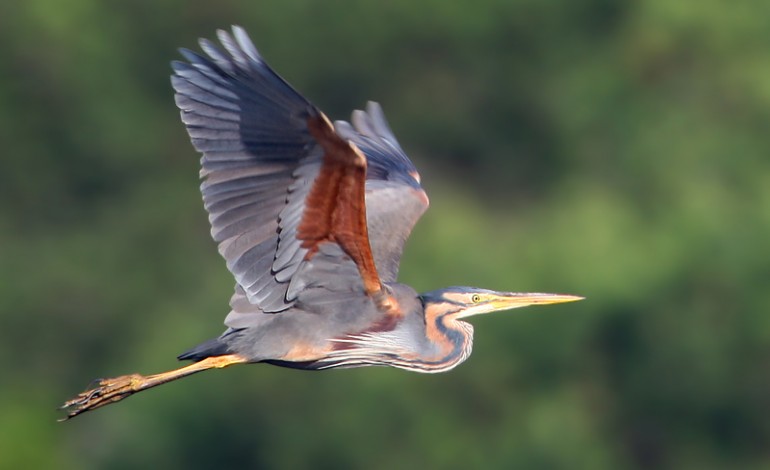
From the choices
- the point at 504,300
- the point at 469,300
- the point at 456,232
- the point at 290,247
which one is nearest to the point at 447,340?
the point at 469,300

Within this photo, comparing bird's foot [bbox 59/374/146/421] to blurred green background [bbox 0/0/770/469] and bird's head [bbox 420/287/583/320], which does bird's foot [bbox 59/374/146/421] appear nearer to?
bird's head [bbox 420/287/583/320]

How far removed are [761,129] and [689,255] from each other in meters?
3.33

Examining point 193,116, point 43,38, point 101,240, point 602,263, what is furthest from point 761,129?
point 193,116

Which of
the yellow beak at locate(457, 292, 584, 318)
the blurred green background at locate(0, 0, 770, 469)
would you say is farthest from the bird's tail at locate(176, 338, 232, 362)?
the blurred green background at locate(0, 0, 770, 469)

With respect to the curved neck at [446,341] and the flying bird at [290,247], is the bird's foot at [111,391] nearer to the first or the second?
the flying bird at [290,247]

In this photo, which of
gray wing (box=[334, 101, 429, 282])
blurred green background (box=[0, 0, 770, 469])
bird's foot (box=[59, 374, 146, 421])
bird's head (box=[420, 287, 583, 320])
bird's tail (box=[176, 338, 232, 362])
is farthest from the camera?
blurred green background (box=[0, 0, 770, 469])

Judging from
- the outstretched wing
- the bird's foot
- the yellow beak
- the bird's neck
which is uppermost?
the outstretched wing

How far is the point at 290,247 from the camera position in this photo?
Result: 6410 mm

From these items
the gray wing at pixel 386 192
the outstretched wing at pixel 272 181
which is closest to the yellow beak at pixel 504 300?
the gray wing at pixel 386 192

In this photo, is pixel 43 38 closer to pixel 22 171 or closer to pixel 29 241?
pixel 22 171

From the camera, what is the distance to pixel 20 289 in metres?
19.5

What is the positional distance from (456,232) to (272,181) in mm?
9420

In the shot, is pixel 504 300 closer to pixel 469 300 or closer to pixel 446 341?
pixel 469 300

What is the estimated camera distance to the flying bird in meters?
6.08
